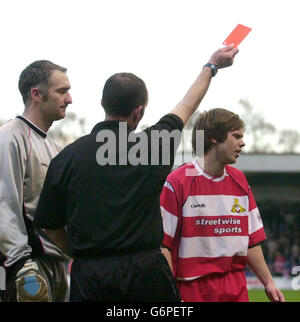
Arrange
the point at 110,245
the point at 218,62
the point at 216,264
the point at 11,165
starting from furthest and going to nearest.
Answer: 1. the point at 216,264
2. the point at 11,165
3. the point at 218,62
4. the point at 110,245

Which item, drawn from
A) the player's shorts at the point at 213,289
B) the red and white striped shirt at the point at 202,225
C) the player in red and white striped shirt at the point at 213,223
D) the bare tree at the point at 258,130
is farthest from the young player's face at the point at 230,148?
the bare tree at the point at 258,130

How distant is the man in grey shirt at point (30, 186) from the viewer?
354 centimetres

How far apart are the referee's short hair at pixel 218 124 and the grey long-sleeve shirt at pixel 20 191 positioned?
1113 millimetres

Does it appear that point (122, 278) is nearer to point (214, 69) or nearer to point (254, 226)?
point (214, 69)

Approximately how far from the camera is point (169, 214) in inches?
161

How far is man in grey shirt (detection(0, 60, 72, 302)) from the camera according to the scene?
354 centimetres

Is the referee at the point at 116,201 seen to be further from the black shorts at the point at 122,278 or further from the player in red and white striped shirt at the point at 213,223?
the player in red and white striped shirt at the point at 213,223

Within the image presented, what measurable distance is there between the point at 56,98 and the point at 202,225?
3.94 feet

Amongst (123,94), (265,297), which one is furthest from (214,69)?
(265,297)
